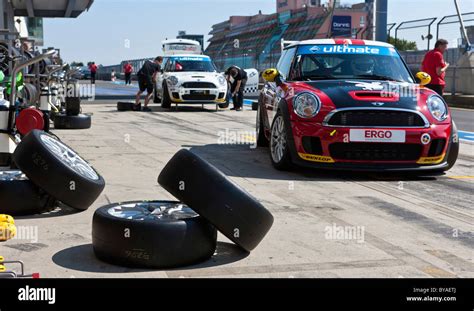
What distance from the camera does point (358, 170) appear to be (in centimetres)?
748

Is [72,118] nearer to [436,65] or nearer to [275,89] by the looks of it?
[275,89]

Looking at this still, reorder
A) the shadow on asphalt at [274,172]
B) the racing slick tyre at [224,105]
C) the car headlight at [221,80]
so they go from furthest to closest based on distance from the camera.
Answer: the racing slick tyre at [224,105]
the car headlight at [221,80]
the shadow on asphalt at [274,172]

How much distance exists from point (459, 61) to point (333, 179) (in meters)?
22.2

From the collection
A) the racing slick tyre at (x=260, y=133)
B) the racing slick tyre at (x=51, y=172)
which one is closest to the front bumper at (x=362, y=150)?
the racing slick tyre at (x=260, y=133)

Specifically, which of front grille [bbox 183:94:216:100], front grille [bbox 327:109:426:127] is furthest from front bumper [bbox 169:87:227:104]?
front grille [bbox 327:109:426:127]

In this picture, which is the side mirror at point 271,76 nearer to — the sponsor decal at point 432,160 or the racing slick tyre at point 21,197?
the sponsor decal at point 432,160

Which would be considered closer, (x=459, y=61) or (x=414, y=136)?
(x=414, y=136)

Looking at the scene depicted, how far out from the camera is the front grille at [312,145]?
24.7 feet

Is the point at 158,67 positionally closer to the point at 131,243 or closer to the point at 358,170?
the point at 358,170

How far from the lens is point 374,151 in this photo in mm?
7516

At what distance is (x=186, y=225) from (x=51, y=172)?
1500 millimetres

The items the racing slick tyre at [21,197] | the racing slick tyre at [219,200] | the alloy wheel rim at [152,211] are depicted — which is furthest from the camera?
the racing slick tyre at [21,197]
